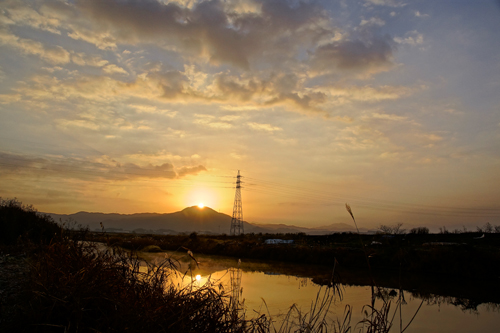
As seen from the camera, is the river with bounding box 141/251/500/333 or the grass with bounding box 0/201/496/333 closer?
the grass with bounding box 0/201/496/333

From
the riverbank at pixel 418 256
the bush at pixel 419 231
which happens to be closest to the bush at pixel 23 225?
the riverbank at pixel 418 256

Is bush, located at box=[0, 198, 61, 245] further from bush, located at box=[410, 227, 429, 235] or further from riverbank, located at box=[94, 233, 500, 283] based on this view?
bush, located at box=[410, 227, 429, 235]

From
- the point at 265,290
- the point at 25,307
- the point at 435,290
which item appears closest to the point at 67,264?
the point at 25,307

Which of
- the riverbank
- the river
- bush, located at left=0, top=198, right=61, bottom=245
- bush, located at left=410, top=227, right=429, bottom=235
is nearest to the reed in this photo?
the river

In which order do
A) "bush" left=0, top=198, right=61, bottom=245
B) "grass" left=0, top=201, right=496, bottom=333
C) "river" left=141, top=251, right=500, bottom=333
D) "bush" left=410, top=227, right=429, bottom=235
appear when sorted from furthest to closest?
"bush" left=410, top=227, right=429, bottom=235 → "bush" left=0, top=198, right=61, bottom=245 → "river" left=141, top=251, right=500, bottom=333 → "grass" left=0, top=201, right=496, bottom=333

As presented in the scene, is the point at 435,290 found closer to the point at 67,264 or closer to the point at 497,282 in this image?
the point at 497,282

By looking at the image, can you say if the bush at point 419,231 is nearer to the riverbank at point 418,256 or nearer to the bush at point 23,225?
the riverbank at point 418,256

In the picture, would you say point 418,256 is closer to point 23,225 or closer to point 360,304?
point 360,304

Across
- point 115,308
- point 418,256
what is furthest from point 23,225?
point 418,256

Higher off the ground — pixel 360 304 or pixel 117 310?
pixel 117 310

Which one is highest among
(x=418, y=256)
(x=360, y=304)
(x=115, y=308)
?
(x=115, y=308)

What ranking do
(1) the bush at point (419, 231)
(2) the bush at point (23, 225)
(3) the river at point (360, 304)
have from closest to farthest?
1. (3) the river at point (360, 304)
2. (2) the bush at point (23, 225)
3. (1) the bush at point (419, 231)

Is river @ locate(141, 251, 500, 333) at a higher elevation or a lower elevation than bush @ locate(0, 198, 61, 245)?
lower

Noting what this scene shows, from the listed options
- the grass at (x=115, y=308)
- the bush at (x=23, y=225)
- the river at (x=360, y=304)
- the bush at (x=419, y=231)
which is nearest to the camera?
the grass at (x=115, y=308)
